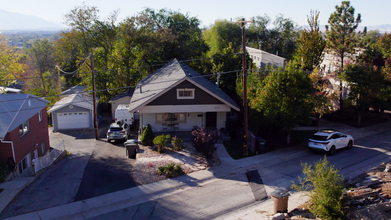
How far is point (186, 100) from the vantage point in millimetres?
22688

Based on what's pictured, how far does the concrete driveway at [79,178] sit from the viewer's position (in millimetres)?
13038

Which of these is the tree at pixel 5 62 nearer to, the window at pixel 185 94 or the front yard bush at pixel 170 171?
the window at pixel 185 94

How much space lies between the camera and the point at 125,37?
34.6 meters

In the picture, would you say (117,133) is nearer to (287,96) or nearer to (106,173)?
(106,173)

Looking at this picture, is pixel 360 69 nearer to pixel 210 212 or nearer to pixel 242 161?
pixel 242 161

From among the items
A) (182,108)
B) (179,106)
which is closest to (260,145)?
(182,108)

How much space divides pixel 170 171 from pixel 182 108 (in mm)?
7397

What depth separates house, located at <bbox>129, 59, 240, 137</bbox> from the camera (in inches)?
876

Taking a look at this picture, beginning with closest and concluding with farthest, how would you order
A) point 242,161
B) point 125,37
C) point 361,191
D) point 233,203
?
point 361,191 < point 233,203 < point 242,161 < point 125,37

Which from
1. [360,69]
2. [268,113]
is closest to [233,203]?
[268,113]

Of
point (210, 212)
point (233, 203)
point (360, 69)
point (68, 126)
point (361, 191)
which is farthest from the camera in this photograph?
point (68, 126)

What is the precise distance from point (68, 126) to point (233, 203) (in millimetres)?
21867

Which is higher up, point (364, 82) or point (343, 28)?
point (343, 28)

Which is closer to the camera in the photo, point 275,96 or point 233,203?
point 233,203
